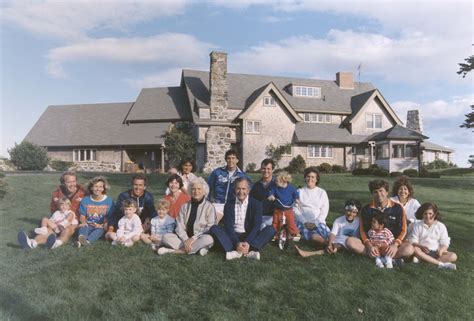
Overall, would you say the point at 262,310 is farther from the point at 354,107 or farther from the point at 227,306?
the point at 354,107

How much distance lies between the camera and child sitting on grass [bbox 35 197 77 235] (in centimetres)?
765

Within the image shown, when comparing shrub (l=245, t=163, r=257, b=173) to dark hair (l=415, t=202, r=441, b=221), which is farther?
shrub (l=245, t=163, r=257, b=173)

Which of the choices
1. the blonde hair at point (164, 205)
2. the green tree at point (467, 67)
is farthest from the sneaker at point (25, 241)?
the green tree at point (467, 67)

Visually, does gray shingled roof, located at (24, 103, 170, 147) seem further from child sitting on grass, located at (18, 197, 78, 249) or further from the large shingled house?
child sitting on grass, located at (18, 197, 78, 249)

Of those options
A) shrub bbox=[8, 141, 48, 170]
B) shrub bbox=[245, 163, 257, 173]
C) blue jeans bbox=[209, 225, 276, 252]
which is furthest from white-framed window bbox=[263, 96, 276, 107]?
blue jeans bbox=[209, 225, 276, 252]

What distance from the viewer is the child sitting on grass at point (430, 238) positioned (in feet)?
21.8

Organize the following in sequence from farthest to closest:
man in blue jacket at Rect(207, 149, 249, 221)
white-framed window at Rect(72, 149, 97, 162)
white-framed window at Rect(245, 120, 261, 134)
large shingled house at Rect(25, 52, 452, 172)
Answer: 1. white-framed window at Rect(72, 149, 97, 162)
2. white-framed window at Rect(245, 120, 261, 134)
3. large shingled house at Rect(25, 52, 452, 172)
4. man in blue jacket at Rect(207, 149, 249, 221)

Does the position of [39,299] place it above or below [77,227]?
below

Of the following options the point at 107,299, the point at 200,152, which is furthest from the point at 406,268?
the point at 200,152

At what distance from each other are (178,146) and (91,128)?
9.77m

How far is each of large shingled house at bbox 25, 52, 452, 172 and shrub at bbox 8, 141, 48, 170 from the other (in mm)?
4477

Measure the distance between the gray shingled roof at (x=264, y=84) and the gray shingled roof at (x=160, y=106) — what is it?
1822 millimetres

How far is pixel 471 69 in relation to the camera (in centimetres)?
1934

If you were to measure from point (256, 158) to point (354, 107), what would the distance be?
1093cm
